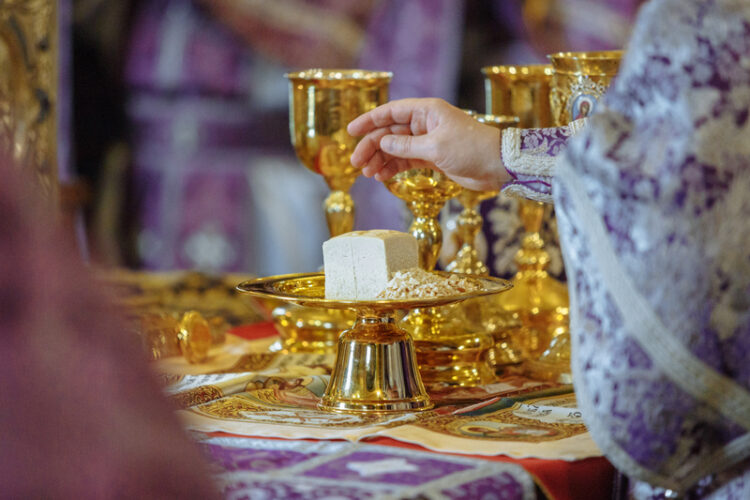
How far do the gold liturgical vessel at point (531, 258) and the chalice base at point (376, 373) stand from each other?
1.10ft

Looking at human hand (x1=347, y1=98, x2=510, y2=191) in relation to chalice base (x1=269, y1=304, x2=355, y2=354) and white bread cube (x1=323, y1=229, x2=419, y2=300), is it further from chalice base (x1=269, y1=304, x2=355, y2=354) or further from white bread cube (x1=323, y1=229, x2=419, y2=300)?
chalice base (x1=269, y1=304, x2=355, y2=354)

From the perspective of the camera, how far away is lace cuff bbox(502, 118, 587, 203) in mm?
1109

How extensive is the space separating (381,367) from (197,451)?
0.65 meters

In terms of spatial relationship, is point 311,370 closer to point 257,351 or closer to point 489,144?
point 257,351

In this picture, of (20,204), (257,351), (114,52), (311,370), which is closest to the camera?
(20,204)

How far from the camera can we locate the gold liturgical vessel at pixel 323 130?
1384mm

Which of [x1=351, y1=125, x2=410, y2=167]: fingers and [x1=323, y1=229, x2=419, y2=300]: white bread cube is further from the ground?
[x1=351, y1=125, x2=410, y2=167]: fingers

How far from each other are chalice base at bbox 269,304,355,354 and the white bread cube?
269 millimetres

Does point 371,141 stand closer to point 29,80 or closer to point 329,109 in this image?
point 329,109

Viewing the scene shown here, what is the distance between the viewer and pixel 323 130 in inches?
55.4

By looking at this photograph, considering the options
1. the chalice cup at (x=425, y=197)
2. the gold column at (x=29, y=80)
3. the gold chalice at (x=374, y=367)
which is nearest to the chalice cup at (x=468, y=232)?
the chalice cup at (x=425, y=197)

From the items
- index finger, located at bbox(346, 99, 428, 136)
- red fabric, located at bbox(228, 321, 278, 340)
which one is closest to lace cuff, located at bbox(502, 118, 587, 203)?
index finger, located at bbox(346, 99, 428, 136)

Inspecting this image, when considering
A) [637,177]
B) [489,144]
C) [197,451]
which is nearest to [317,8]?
[489,144]

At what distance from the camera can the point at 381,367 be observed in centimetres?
108
